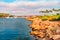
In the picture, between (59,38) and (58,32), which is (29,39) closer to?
(58,32)

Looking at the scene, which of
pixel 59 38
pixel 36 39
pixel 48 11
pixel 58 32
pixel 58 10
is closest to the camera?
pixel 59 38

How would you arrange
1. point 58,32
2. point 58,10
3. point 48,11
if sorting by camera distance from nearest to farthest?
point 58,32 → point 58,10 → point 48,11

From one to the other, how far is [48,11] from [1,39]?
27247mm

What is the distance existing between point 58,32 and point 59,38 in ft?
7.08

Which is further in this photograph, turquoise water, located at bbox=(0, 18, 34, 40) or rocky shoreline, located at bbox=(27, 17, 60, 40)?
turquoise water, located at bbox=(0, 18, 34, 40)

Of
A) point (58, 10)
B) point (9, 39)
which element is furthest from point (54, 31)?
point (58, 10)

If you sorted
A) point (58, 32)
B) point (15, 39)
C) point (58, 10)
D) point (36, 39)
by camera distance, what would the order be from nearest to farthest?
point (58, 32), point (36, 39), point (15, 39), point (58, 10)

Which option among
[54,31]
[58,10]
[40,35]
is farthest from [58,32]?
[58,10]

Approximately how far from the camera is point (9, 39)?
17.2 m

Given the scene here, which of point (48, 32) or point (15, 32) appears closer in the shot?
point (48, 32)

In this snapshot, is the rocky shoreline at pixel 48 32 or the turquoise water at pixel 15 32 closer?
the rocky shoreline at pixel 48 32

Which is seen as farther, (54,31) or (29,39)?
(29,39)

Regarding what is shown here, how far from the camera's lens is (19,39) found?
16516 mm

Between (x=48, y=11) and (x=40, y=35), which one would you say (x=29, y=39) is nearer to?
(x=40, y=35)
